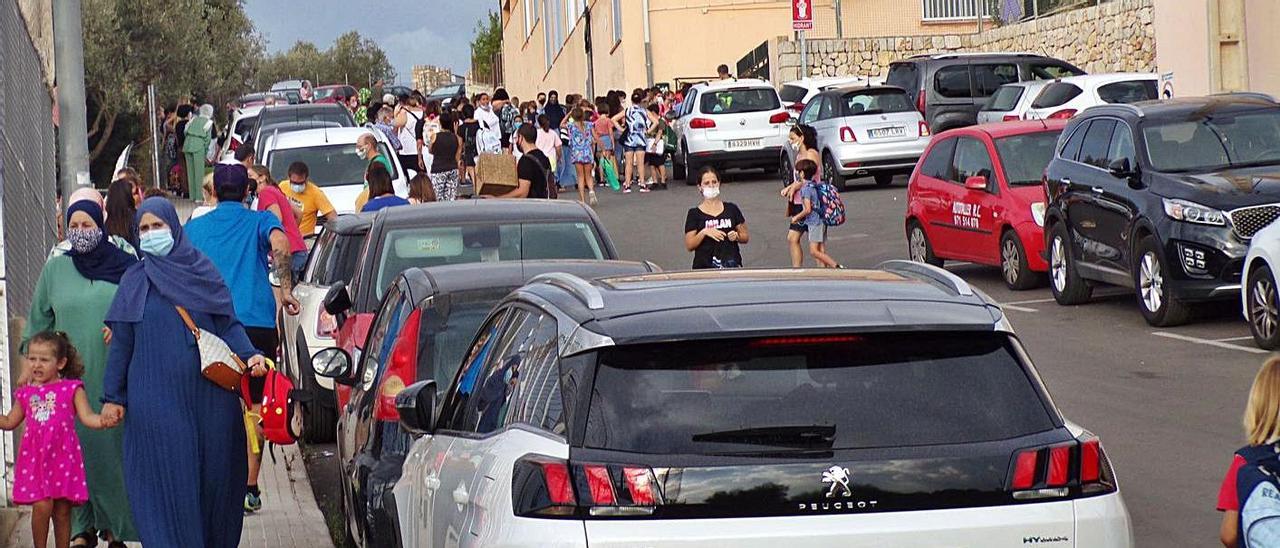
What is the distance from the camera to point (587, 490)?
4.54m

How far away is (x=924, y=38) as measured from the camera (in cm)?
4675

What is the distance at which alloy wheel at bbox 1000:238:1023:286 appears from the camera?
18.1 metres

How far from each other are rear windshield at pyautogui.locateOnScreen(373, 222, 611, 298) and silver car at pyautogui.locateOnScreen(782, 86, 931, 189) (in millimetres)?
17883

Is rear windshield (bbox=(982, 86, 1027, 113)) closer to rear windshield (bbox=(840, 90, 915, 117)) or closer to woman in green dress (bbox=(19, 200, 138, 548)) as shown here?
rear windshield (bbox=(840, 90, 915, 117))

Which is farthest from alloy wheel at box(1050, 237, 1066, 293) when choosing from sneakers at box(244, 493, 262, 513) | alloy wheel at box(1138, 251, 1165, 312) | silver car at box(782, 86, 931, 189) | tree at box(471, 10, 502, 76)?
tree at box(471, 10, 502, 76)

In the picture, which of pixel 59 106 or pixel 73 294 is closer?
pixel 73 294

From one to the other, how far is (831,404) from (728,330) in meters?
0.30

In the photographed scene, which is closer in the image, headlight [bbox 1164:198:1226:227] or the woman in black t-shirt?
the woman in black t-shirt

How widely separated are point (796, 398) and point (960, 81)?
28.5 metres

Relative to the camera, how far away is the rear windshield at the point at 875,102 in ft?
97.1

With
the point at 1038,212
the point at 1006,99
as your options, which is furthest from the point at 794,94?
the point at 1038,212

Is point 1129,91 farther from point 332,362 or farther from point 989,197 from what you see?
point 332,362

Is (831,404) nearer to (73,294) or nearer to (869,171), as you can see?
(73,294)

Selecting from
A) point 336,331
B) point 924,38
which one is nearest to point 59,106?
point 336,331
